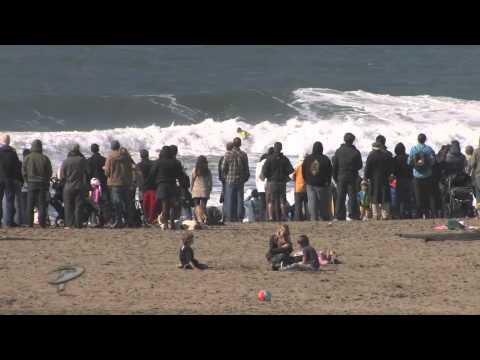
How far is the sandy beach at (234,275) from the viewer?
1470 centimetres

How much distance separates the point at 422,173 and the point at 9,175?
654 cm

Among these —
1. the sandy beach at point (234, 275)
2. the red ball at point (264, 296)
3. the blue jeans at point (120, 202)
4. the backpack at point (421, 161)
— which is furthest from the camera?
the backpack at point (421, 161)

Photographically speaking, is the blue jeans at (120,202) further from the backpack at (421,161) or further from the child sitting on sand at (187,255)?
the backpack at (421,161)

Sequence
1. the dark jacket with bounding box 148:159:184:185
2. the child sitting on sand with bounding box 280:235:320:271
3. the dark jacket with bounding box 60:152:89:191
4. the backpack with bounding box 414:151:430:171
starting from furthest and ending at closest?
the backpack with bounding box 414:151:430:171 < the dark jacket with bounding box 60:152:89:191 < the dark jacket with bounding box 148:159:184:185 < the child sitting on sand with bounding box 280:235:320:271

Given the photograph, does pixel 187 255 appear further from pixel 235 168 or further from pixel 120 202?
pixel 235 168

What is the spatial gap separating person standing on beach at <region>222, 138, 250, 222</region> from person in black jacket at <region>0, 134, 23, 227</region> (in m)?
3.39

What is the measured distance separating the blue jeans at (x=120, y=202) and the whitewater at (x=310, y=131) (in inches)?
312

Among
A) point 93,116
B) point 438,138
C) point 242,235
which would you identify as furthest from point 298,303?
point 93,116

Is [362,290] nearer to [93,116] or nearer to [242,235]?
[242,235]

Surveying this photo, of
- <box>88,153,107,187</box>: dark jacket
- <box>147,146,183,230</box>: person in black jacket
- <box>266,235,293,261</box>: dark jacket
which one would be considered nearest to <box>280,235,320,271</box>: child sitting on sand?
<box>266,235,293,261</box>: dark jacket

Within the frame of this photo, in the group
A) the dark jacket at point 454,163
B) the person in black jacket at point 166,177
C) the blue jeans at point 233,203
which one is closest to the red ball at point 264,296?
the person in black jacket at point 166,177

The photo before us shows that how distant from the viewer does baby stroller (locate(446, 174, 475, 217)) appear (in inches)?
866

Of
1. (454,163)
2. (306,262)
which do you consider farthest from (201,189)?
(306,262)

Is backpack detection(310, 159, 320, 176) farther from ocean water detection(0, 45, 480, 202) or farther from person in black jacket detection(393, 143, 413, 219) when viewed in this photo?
ocean water detection(0, 45, 480, 202)
